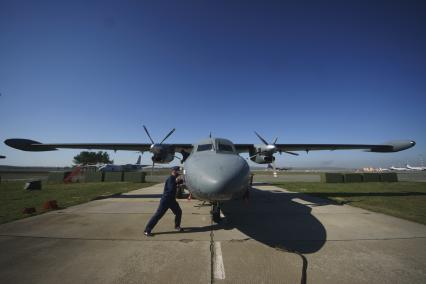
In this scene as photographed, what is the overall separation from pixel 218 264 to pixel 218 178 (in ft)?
5.62

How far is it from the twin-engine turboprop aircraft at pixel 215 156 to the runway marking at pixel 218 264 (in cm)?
107

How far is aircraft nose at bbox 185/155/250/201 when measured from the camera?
4.94 metres

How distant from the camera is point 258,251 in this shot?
4.84m

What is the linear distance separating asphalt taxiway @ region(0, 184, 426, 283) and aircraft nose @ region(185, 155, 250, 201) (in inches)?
48.8

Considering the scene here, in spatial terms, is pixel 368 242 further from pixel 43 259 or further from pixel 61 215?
pixel 61 215

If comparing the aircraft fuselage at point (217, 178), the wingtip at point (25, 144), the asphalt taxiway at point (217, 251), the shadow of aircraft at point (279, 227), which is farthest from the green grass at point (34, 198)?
the aircraft fuselage at point (217, 178)

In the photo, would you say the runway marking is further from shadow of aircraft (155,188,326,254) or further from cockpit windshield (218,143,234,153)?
cockpit windshield (218,143,234,153)

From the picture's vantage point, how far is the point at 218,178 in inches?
198

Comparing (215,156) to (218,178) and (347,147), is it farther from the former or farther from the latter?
(347,147)

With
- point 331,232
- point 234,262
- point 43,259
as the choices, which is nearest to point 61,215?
point 43,259

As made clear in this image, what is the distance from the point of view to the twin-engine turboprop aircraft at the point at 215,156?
5109 millimetres

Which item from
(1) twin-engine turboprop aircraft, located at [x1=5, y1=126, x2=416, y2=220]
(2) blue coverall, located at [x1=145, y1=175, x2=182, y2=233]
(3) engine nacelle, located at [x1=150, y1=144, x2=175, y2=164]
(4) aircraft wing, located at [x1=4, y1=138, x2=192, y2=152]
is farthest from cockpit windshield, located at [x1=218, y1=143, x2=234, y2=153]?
(4) aircraft wing, located at [x1=4, y1=138, x2=192, y2=152]

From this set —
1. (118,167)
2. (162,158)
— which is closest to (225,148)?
(162,158)

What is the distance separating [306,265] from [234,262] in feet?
4.40
